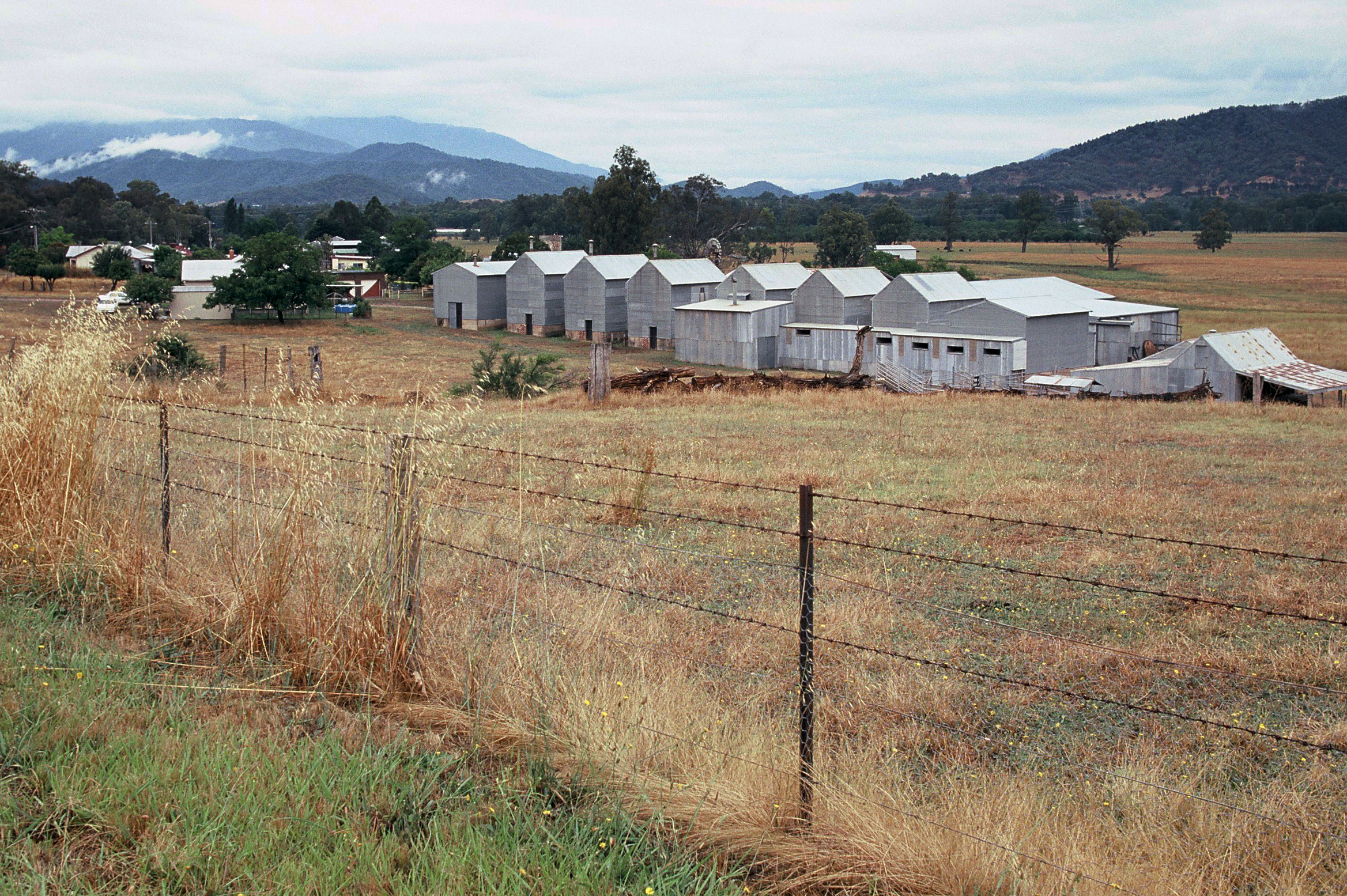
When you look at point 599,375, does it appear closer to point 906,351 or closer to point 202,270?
point 906,351

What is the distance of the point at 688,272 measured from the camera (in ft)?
201

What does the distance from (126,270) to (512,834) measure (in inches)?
3370

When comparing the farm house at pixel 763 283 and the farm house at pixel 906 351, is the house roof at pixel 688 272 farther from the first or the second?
the farm house at pixel 906 351

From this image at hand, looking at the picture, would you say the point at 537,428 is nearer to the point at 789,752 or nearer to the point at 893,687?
the point at 893,687

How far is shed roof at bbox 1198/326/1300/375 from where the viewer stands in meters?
33.6

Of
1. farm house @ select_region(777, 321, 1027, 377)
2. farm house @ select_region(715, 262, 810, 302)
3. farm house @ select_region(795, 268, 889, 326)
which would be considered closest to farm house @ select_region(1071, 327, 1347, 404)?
farm house @ select_region(777, 321, 1027, 377)

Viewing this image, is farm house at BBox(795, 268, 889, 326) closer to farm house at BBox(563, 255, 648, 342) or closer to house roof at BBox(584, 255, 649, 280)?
house roof at BBox(584, 255, 649, 280)

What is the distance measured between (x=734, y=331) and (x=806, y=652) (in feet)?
159

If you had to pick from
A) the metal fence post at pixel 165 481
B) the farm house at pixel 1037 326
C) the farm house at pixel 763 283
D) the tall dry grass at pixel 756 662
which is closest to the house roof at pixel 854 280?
the farm house at pixel 763 283

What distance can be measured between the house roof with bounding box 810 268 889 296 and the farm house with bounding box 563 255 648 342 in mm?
14469

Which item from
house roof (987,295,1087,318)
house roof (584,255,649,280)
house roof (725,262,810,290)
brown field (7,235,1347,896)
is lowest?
brown field (7,235,1347,896)

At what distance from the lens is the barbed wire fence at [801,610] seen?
4750 mm

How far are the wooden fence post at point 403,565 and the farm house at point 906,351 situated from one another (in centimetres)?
3857

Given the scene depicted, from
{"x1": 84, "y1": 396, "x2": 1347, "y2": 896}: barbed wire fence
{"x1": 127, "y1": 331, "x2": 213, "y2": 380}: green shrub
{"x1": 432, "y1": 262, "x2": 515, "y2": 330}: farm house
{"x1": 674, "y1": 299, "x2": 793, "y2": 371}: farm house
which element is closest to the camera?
{"x1": 84, "y1": 396, "x2": 1347, "y2": 896}: barbed wire fence
